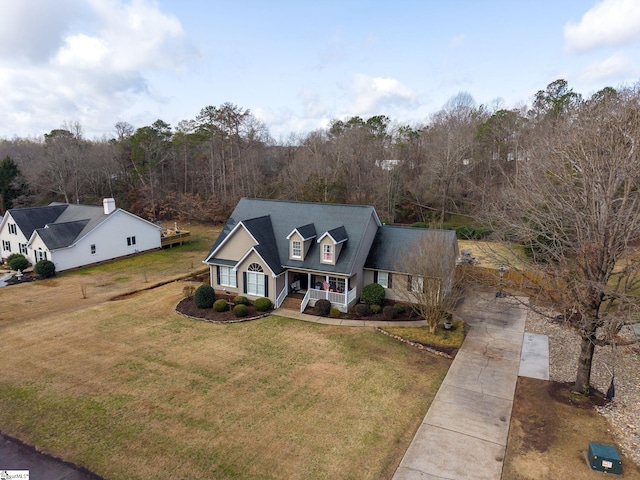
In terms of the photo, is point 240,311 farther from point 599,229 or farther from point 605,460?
point 599,229

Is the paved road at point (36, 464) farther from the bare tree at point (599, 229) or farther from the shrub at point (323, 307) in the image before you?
the bare tree at point (599, 229)

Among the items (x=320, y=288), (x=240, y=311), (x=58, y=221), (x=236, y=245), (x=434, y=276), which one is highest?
(x=58, y=221)

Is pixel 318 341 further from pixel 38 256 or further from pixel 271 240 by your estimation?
pixel 38 256

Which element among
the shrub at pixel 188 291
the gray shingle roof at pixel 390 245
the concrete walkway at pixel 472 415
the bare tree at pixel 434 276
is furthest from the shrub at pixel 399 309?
the shrub at pixel 188 291

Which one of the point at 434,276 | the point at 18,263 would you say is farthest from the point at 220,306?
the point at 18,263

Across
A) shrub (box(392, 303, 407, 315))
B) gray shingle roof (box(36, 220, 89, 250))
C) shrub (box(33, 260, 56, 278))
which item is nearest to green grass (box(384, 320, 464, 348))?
shrub (box(392, 303, 407, 315))

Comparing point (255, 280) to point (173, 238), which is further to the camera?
point (173, 238)

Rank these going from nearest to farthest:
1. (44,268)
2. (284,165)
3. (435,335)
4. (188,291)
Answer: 1. (435,335)
2. (188,291)
3. (44,268)
4. (284,165)
